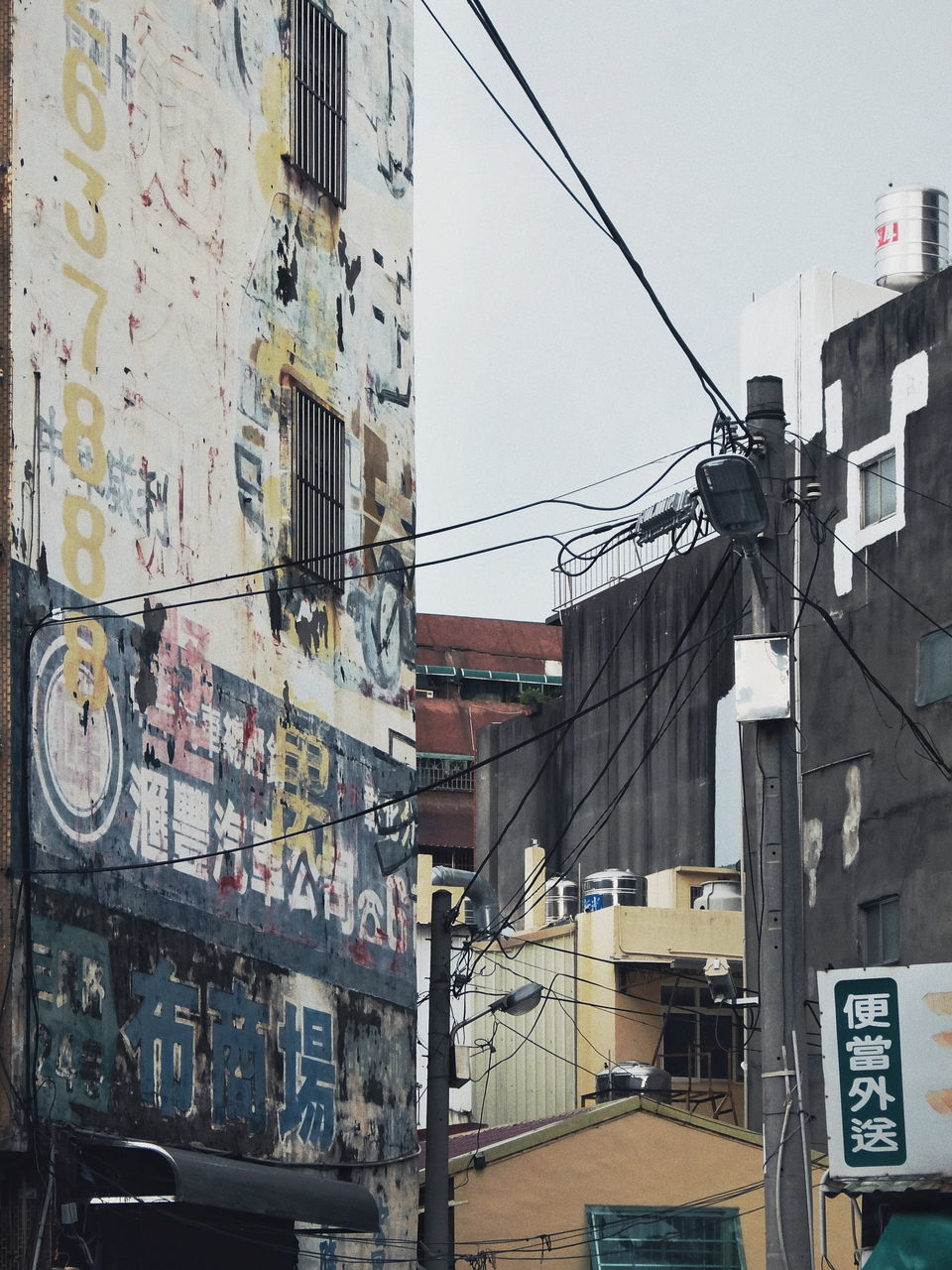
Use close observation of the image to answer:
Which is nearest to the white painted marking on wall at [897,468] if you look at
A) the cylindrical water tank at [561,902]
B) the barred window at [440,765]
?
the cylindrical water tank at [561,902]

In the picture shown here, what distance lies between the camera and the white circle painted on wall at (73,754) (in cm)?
2000

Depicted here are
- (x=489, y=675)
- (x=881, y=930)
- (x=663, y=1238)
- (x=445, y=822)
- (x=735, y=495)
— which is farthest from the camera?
(x=489, y=675)

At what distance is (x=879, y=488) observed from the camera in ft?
132

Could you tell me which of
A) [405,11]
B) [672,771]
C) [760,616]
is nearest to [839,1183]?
[760,616]

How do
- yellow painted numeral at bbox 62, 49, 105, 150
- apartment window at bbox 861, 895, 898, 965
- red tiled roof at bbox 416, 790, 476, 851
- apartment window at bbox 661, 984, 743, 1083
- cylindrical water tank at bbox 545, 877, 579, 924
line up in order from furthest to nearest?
red tiled roof at bbox 416, 790, 476, 851 → cylindrical water tank at bbox 545, 877, 579, 924 → apartment window at bbox 661, 984, 743, 1083 → apartment window at bbox 861, 895, 898, 965 → yellow painted numeral at bbox 62, 49, 105, 150

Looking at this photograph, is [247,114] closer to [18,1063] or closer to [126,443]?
[126,443]

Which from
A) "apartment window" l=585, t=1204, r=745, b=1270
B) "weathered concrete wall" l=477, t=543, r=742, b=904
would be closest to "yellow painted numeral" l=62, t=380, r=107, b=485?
"apartment window" l=585, t=1204, r=745, b=1270

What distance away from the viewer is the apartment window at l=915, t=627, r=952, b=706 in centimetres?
3753

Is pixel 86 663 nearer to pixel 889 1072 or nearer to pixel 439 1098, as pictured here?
pixel 439 1098

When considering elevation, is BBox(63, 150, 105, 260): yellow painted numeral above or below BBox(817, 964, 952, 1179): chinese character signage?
above

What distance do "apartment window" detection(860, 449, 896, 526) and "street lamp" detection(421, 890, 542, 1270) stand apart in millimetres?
17072

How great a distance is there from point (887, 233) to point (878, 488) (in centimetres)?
842

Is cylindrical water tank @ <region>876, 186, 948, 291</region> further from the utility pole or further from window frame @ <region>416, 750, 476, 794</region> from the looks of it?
window frame @ <region>416, 750, 476, 794</region>

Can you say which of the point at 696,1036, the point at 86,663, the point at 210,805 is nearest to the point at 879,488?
the point at 696,1036
